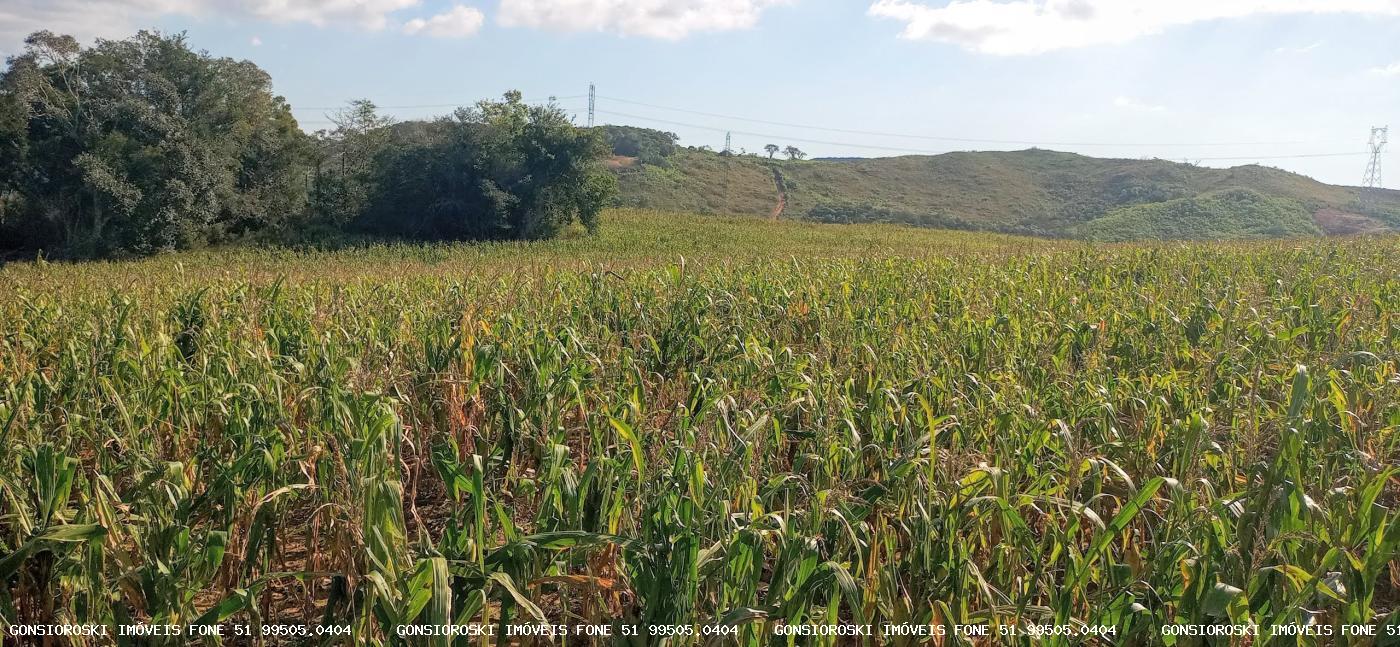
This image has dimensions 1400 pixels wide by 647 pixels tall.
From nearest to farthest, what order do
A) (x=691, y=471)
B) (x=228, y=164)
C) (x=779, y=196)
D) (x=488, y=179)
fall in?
(x=691, y=471)
(x=228, y=164)
(x=488, y=179)
(x=779, y=196)

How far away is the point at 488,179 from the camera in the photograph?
30250 millimetres

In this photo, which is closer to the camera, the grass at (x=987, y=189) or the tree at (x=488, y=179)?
the tree at (x=488, y=179)

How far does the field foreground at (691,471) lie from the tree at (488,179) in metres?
23.6

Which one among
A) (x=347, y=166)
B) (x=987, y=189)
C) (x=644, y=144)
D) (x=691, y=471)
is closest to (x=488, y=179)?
(x=347, y=166)

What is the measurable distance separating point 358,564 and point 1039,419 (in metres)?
3.02

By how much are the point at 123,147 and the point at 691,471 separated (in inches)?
1188

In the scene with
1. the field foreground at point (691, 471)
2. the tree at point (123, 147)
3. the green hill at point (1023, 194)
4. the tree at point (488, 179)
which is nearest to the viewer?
the field foreground at point (691, 471)

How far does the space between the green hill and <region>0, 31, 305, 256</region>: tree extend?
27.7 m

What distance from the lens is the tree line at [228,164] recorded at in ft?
84.5

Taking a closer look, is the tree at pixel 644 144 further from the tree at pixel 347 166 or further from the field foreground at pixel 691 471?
the field foreground at pixel 691 471

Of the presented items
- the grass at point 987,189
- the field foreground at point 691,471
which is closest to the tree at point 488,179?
the grass at point 987,189

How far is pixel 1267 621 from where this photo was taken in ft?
7.68

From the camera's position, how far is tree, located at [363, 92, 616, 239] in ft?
99.8

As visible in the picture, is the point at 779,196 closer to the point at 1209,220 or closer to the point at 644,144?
the point at 644,144
